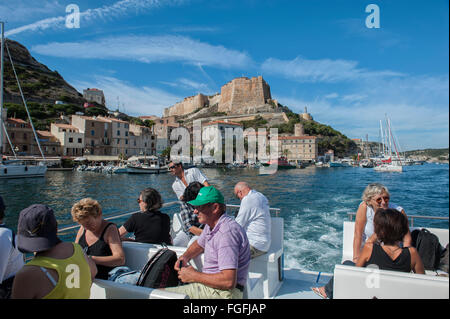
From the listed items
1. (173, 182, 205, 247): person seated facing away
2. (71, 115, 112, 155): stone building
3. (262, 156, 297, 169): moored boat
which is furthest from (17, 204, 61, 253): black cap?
(262, 156, 297, 169): moored boat

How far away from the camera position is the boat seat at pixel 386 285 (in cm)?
132

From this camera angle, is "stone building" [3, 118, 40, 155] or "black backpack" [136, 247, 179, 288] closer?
"black backpack" [136, 247, 179, 288]

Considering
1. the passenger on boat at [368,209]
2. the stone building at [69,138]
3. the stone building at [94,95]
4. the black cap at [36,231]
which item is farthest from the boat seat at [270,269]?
the stone building at [94,95]

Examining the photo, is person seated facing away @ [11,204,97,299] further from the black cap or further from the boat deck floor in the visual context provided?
the boat deck floor

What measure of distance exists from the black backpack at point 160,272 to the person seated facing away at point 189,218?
1011 mm

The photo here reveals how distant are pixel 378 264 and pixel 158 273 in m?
1.41

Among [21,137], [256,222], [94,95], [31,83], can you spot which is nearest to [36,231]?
[256,222]

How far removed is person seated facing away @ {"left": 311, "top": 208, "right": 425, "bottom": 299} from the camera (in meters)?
1.65

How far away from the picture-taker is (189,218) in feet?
10.0

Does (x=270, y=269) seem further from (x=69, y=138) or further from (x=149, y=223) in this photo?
(x=69, y=138)

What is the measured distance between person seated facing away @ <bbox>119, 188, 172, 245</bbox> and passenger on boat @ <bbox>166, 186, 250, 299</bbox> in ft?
2.51
